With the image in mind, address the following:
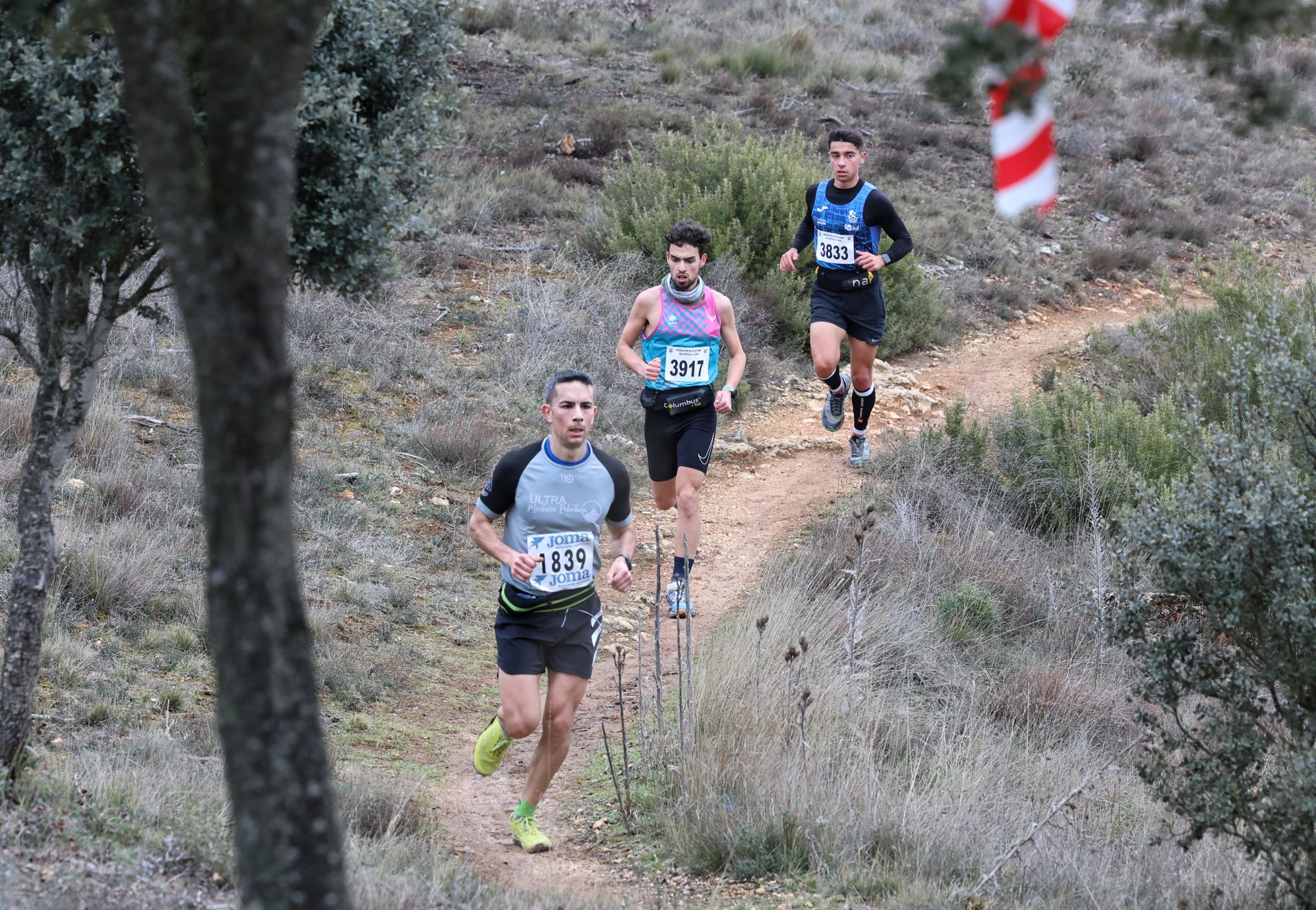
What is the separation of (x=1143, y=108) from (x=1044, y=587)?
59.1ft

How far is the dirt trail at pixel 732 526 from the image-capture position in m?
5.07

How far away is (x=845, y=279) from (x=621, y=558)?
4337mm

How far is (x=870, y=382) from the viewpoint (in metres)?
9.27

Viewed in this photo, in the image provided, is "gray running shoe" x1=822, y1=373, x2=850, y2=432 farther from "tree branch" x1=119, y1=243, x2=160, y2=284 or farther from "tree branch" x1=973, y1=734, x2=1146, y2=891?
"tree branch" x1=119, y1=243, x2=160, y2=284

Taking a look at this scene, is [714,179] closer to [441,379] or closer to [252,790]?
[441,379]

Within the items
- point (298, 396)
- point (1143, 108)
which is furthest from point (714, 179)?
point (1143, 108)

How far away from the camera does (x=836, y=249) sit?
335 inches

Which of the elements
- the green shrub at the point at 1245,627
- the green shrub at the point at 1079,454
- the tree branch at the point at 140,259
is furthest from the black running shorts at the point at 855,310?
the tree branch at the point at 140,259

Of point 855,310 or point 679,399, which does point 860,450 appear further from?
point 679,399

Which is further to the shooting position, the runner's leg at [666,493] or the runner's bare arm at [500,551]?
the runner's leg at [666,493]

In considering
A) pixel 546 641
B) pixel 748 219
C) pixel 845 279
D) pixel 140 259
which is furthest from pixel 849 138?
pixel 140 259

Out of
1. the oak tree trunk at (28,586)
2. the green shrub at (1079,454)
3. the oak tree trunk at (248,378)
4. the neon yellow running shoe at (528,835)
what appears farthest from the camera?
the green shrub at (1079,454)

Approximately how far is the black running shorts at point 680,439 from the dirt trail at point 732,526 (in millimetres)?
1003

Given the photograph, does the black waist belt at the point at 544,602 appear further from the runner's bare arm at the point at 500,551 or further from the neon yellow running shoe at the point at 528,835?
the neon yellow running shoe at the point at 528,835
